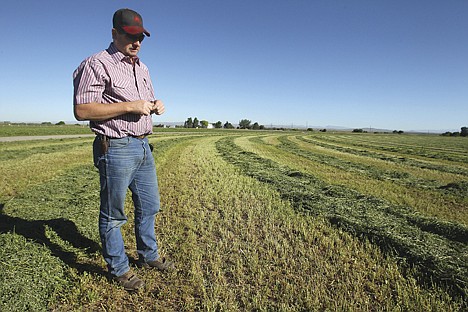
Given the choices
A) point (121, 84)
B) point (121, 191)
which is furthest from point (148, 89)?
point (121, 191)

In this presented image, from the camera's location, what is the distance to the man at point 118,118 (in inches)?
91.8

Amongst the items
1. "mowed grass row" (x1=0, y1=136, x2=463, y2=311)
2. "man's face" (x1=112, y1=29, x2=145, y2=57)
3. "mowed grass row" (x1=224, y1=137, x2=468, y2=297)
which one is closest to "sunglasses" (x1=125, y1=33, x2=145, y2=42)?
"man's face" (x1=112, y1=29, x2=145, y2=57)

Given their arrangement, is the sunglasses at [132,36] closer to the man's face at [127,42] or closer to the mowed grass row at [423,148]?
the man's face at [127,42]

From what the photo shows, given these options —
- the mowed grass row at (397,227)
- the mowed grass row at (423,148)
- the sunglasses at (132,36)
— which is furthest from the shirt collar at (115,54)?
the mowed grass row at (423,148)

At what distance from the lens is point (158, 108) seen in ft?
8.58

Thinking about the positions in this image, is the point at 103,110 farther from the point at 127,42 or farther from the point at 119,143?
the point at 127,42

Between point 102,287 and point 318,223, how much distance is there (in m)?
3.49

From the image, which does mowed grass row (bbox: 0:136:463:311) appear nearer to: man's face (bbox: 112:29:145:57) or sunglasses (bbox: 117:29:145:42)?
man's face (bbox: 112:29:145:57)

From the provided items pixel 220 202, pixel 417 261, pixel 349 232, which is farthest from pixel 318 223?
pixel 220 202

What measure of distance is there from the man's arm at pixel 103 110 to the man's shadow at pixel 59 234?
1.85 m

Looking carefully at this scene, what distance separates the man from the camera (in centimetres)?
233

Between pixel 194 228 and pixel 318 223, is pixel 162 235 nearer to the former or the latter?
pixel 194 228

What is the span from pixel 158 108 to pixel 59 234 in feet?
9.06

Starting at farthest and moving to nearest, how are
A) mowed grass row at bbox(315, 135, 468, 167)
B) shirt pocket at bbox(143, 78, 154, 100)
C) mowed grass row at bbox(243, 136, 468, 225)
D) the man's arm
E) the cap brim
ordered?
mowed grass row at bbox(315, 135, 468, 167) < mowed grass row at bbox(243, 136, 468, 225) < shirt pocket at bbox(143, 78, 154, 100) < the cap brim < the man's arm
